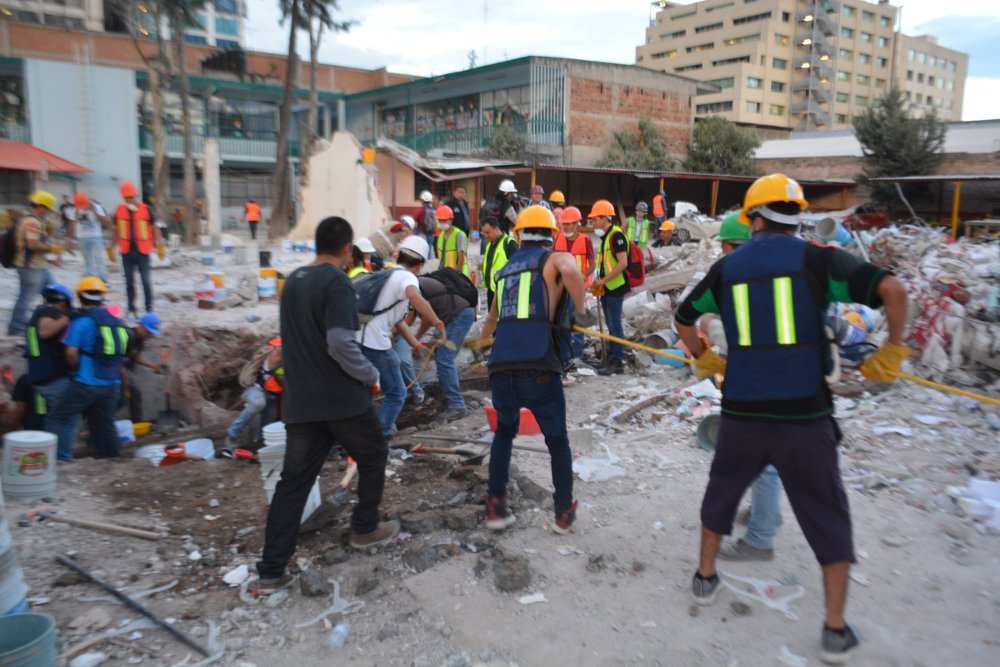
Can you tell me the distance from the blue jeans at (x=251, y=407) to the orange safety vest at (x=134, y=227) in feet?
11.8

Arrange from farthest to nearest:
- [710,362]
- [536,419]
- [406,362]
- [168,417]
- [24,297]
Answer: [168,417], [24,297], [406,362], [536,419], [710,362]

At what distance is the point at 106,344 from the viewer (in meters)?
5.50

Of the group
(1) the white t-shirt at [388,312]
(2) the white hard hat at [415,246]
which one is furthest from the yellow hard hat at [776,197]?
(2) the white hard hat at [415,246]

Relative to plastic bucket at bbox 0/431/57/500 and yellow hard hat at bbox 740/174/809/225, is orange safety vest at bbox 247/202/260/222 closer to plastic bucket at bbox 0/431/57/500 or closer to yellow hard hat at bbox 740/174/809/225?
plastic bucket at bbox 0/431/57/500

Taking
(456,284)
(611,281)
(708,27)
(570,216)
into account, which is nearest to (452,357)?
(456,284)

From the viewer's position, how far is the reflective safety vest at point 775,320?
275cm

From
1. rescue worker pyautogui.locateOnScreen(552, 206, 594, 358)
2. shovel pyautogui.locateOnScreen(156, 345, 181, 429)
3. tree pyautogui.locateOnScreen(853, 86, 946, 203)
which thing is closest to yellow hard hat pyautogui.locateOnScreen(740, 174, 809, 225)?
rescue worker pyautogui.locateOnScreen(552, 206, 594, 358)

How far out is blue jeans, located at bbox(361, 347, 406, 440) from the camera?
554 centimetres

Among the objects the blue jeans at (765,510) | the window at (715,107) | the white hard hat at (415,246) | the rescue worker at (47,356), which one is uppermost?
the window at (715,107)

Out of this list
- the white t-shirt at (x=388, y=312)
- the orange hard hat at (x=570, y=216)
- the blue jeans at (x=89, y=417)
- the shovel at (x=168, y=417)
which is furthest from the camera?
the shovel at (x=168, y=417)

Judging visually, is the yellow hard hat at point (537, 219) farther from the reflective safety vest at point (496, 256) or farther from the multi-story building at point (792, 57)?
the multi-story building at point (792, 57)

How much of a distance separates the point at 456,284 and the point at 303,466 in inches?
129

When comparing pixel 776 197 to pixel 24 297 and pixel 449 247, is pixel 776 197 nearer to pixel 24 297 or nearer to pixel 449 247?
pixel 449 247

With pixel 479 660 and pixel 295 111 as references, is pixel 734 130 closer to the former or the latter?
pixel 295 111
